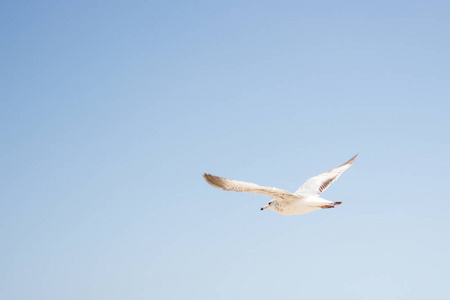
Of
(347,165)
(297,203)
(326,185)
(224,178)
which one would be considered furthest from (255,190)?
(347,165)

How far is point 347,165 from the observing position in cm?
1611

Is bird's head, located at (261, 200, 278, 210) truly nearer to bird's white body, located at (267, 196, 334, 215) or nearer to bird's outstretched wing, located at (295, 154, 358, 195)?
bird's white body, located at (267, 196, 334, 215)

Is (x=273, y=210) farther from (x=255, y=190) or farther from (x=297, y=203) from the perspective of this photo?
(x=255, y=190)

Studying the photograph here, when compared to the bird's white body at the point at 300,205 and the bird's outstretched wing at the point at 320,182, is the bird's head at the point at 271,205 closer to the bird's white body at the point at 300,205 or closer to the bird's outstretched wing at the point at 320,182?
the bird's white body at the point at 300,205

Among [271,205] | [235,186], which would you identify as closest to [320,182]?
[271,205]

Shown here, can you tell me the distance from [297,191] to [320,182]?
1.06 meters

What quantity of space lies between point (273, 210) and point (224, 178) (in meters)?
3.22

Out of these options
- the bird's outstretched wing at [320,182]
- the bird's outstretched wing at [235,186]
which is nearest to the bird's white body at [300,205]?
the bird's outstretched wing at [235,186]

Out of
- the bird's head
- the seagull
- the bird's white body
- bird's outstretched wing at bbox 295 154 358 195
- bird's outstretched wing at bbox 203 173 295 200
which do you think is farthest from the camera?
bird's outstretched wing at bbox 295 154 358 195

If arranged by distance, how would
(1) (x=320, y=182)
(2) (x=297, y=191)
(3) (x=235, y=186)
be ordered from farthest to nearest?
(1) (x=320, y=182)
(2) (x=297, y=191)
(3) (x=235, y=186)

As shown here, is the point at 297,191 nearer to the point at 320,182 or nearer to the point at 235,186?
the point at 320,182

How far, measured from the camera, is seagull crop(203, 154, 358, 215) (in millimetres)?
9664

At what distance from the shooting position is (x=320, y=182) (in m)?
14.5

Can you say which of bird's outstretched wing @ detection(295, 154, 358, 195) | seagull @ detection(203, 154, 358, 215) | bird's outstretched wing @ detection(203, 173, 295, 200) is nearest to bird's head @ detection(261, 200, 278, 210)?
seagull @ detection(203, 154, 358, 215)
